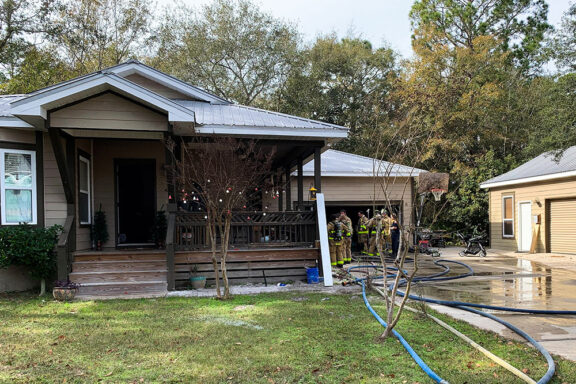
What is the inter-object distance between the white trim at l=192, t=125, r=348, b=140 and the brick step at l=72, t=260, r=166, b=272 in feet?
9.06

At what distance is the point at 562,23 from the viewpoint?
7.58 metres

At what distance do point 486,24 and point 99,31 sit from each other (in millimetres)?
23843

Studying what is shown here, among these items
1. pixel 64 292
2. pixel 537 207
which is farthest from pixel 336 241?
pixel 537 207

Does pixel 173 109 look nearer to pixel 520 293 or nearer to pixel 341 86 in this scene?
pixel 520 293

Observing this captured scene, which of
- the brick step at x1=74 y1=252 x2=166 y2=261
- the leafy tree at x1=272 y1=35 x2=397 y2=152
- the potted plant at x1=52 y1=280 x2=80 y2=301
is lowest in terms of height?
the potted plant at x1=52 y1=280 x2=80 y2=301

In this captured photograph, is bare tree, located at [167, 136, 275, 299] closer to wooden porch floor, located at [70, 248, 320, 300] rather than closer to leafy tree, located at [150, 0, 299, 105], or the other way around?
wooden porch floor, located at [70, 248, 320, 300]

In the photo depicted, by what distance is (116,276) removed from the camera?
8.29 meters

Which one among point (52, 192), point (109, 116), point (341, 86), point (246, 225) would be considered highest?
point (341, 86)

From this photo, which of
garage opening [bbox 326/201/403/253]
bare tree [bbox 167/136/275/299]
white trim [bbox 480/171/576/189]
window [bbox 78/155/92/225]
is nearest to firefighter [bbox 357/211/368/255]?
garage opening [bbox 326/201/403/253]

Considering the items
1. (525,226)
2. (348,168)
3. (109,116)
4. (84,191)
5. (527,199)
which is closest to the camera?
(109,116)

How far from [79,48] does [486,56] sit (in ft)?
77.5

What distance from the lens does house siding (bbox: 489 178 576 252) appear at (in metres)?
14.9

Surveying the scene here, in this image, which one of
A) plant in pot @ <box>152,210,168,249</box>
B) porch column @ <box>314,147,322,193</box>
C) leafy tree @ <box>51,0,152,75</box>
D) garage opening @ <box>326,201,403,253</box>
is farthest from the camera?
leafy tree @ <box>51,0,152,75</box>

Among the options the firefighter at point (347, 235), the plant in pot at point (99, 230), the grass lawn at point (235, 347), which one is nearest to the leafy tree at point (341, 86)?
the firefighter at point (347, 235)
